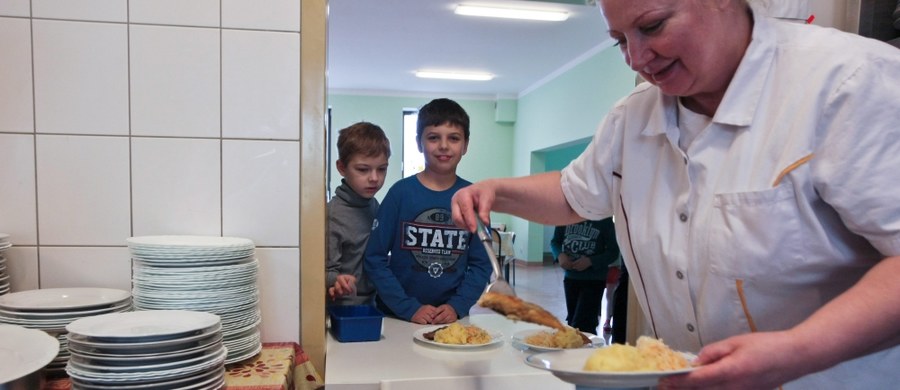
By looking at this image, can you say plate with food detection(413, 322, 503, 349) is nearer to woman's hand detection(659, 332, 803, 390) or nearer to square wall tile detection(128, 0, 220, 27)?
woman's hand detection(659, 332, 803, 390)

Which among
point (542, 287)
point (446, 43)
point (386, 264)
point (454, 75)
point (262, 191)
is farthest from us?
point (454, 75)

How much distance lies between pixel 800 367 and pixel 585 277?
305cm

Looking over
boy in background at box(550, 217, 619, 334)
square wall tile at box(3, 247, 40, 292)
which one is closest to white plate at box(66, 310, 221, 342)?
square wall tile at box(3, 247, 40, 292)

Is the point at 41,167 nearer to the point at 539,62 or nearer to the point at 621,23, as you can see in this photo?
the point at 621,23

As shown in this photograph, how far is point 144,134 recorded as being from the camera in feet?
4.59

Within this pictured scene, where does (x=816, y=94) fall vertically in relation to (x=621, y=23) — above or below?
below

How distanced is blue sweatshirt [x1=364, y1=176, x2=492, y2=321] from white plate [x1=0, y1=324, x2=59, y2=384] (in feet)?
3.37

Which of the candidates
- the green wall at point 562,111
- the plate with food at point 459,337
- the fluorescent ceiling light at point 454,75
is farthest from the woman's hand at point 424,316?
the fluorescent ceiling light at point 454,75

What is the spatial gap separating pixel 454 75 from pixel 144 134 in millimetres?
6460

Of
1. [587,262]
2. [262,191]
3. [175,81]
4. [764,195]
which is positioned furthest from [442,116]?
[587,262]

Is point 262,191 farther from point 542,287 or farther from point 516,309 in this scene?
point 542,287

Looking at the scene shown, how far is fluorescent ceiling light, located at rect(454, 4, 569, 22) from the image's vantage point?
484 centimetres

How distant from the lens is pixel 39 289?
1.32 m

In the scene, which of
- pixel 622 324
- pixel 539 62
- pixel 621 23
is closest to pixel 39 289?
pixel 621 23
